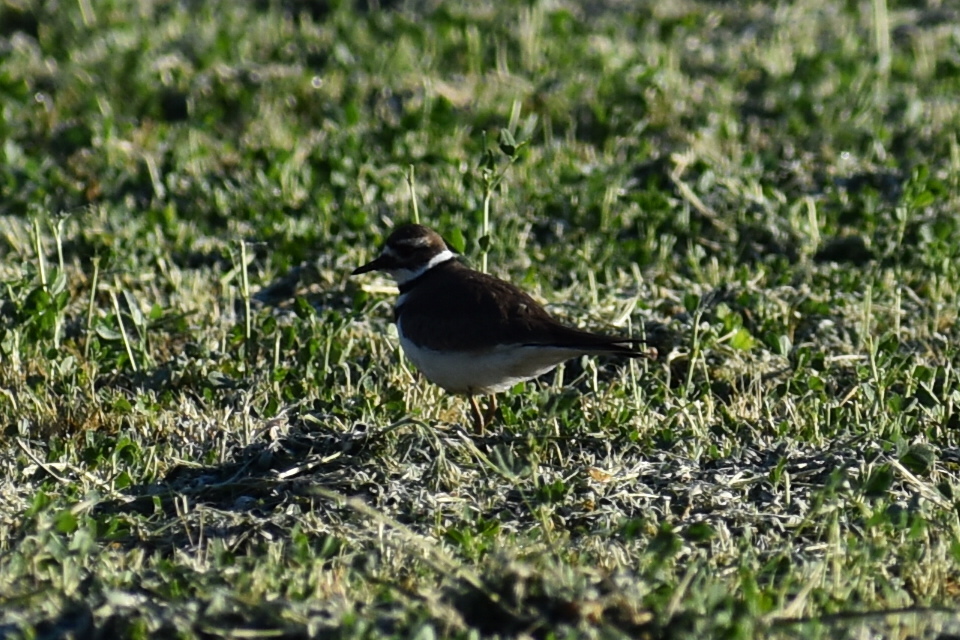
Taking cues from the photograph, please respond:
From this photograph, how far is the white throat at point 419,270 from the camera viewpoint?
268 inches

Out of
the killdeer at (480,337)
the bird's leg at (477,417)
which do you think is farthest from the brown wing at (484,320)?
the bird's leg at (477,417)

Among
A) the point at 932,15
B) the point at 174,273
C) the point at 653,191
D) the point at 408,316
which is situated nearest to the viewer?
the point at 408,316

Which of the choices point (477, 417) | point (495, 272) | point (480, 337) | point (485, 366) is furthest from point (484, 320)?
point (495, 272)

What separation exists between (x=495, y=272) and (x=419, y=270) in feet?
3.30

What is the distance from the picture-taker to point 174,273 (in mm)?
7715

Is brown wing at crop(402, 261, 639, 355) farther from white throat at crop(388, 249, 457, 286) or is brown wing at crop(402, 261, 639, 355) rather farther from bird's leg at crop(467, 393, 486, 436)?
white throat at crop(388, 249, 457, 286)

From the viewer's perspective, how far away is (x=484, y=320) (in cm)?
597

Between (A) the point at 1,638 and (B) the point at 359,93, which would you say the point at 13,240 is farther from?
(A) the point at 1,638

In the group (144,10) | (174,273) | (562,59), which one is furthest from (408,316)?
(144,10)

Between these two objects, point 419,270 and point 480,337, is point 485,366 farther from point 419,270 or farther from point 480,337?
point 419,270

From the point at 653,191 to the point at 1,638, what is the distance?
4950 millimetres

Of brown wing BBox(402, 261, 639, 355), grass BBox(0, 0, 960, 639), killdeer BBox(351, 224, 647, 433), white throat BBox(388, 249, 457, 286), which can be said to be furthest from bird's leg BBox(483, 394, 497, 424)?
white throat BBox(388, 249, 457, 286)

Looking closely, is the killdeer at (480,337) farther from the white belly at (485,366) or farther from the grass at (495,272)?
the grass at (495,272)

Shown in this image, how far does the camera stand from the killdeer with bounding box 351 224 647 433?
18.8ft
